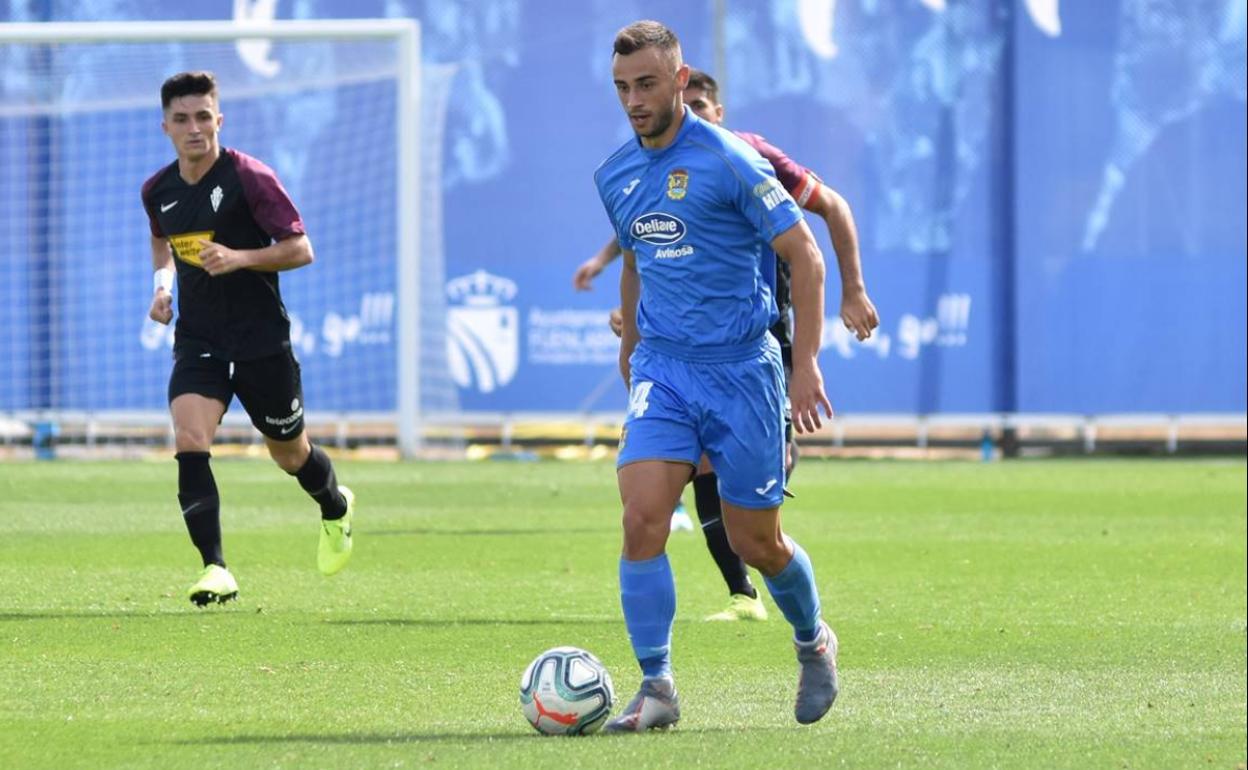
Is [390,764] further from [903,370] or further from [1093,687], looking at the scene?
[903,370]

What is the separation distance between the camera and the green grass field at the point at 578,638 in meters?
5.76

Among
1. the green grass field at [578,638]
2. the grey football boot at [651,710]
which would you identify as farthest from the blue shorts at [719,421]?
the green grass field at [578,638]

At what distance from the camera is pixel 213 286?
910cm

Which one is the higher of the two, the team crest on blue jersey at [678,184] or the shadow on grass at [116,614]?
the team crest on blue jersey at [678,184]

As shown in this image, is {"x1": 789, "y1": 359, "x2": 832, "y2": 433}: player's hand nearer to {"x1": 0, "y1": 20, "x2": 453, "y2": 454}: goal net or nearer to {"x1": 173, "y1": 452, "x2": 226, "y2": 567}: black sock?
{"x1": 173, "y1": 452, "x2": 226, "y2": 567}: black sock

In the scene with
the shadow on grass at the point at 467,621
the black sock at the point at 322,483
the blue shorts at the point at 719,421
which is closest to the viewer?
the blue shorts at the point at 719,421

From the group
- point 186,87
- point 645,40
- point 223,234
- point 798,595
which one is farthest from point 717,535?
point 645,40

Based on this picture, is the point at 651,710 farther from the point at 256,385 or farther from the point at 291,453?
the point at 291,453

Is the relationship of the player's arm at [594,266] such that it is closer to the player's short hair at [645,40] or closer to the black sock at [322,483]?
the black sock at [322,483]

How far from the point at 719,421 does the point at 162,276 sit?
3.98m

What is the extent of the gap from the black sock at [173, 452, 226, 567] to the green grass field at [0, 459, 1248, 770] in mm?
297

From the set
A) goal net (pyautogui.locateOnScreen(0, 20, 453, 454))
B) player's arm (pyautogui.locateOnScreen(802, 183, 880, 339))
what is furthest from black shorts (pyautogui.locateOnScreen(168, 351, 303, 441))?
goal net (pyautogui.locateOnScreen(0, 20, 453, 454))

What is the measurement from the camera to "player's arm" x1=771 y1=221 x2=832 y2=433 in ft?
20.0

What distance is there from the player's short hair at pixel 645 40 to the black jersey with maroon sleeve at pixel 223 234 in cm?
317
